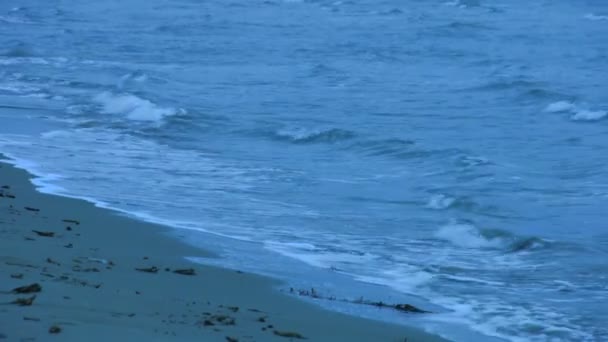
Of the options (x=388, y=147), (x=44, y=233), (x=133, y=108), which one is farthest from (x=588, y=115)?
(x=44, y=233)

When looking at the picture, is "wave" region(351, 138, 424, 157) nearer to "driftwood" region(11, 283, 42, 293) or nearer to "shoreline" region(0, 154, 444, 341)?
"shoreline" region(0, 154, 444, 341)

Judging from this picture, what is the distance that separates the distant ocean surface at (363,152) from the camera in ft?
27.4

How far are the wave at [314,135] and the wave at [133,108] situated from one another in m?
2.36

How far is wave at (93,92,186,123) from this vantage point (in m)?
18.1

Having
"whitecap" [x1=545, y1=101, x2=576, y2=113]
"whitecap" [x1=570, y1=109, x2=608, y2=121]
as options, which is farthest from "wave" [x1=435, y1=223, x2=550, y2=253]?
"whitecap" [x1=545, y1=101, x2=576, y2=113]

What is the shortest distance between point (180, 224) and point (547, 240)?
3.05 meters

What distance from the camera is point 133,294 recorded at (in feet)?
21.2

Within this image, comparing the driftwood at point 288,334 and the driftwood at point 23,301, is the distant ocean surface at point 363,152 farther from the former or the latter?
the driftwood at point 23,301

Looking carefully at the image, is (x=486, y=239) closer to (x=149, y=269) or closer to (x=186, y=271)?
(x=186, y=271)

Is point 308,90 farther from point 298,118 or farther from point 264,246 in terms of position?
point 264,246

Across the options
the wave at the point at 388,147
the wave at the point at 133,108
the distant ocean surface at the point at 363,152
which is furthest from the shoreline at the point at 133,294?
the wave at the point at 133,108

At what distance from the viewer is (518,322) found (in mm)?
7180

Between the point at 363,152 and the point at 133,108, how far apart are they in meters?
5.33

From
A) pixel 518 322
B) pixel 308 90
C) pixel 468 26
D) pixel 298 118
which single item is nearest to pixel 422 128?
pixel 298 118
